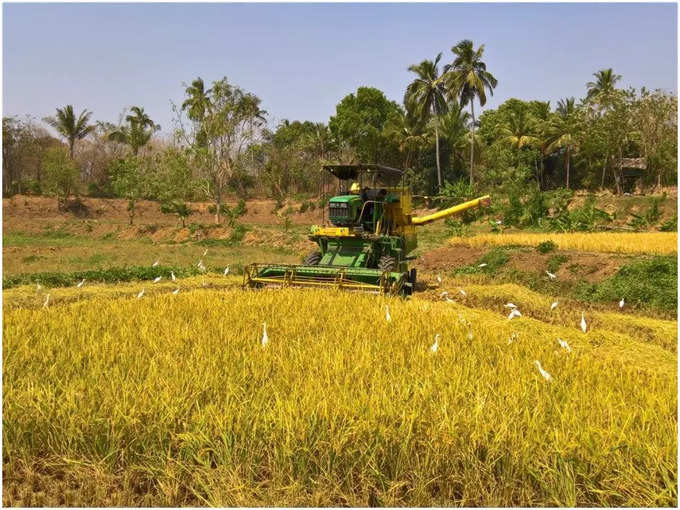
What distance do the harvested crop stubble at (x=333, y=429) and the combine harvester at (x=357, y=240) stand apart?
17.4 feet

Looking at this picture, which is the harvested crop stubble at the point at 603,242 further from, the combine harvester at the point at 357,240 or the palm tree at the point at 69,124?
the palm tree at the point at 69,124

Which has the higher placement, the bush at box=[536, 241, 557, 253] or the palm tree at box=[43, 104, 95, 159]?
the palm tree at box=[43, 104, 95, 159]

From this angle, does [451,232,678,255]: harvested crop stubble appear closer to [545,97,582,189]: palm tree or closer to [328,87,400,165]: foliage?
[545,97,582,189]: palm tree

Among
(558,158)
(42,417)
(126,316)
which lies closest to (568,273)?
(126,316)

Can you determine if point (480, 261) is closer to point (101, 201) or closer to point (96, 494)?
point (96, 494)

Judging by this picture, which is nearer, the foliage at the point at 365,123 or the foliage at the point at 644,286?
the foliage at the point at 644,286

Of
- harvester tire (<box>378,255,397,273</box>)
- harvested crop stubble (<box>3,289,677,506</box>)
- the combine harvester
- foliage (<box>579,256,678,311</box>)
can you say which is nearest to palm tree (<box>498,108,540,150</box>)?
foliage (<box>579,256,678,311</box>)

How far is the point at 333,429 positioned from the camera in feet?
10.6

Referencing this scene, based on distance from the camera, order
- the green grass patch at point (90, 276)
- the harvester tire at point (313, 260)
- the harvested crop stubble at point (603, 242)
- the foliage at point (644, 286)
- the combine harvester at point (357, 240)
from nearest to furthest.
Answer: the combine harvester at point (357, 240), the foliage at point (644, 286), the harvester tire at point (313, 260), the green grass patch at point (90, 276), the harvested crop stubble at point (603, 242)

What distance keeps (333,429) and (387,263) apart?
24.0 ft

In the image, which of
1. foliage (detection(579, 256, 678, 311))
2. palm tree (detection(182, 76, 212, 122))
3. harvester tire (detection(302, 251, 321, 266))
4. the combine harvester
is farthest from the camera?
palm tree (detection(182, 76, 212, 122))

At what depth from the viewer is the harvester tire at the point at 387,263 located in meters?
10.3

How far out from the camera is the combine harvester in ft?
33.7

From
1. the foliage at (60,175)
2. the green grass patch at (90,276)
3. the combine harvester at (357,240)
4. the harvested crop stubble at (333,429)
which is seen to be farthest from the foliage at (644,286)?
the foliage at (60,175)
